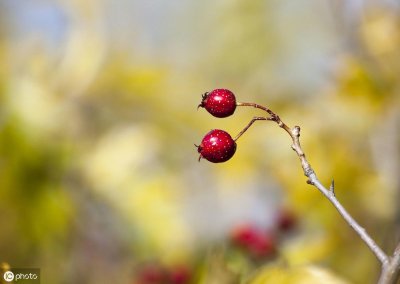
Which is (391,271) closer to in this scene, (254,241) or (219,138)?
(219,138)

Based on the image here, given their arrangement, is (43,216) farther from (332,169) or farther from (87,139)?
(332,169)

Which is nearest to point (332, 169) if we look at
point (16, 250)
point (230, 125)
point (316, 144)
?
point (316, 144)

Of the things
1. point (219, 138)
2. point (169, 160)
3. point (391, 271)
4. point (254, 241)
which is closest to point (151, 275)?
point (254, 241)

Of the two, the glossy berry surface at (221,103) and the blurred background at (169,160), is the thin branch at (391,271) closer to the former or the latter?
the glossy berry surface at (221,103)

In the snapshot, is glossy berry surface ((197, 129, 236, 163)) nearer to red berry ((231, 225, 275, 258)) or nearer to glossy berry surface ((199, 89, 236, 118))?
glossy berry surface ((199, 89, 236, 118))

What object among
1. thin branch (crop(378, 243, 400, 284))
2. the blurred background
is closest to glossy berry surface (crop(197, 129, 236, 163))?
thin branch (crop(378, 243, 400, 284))
